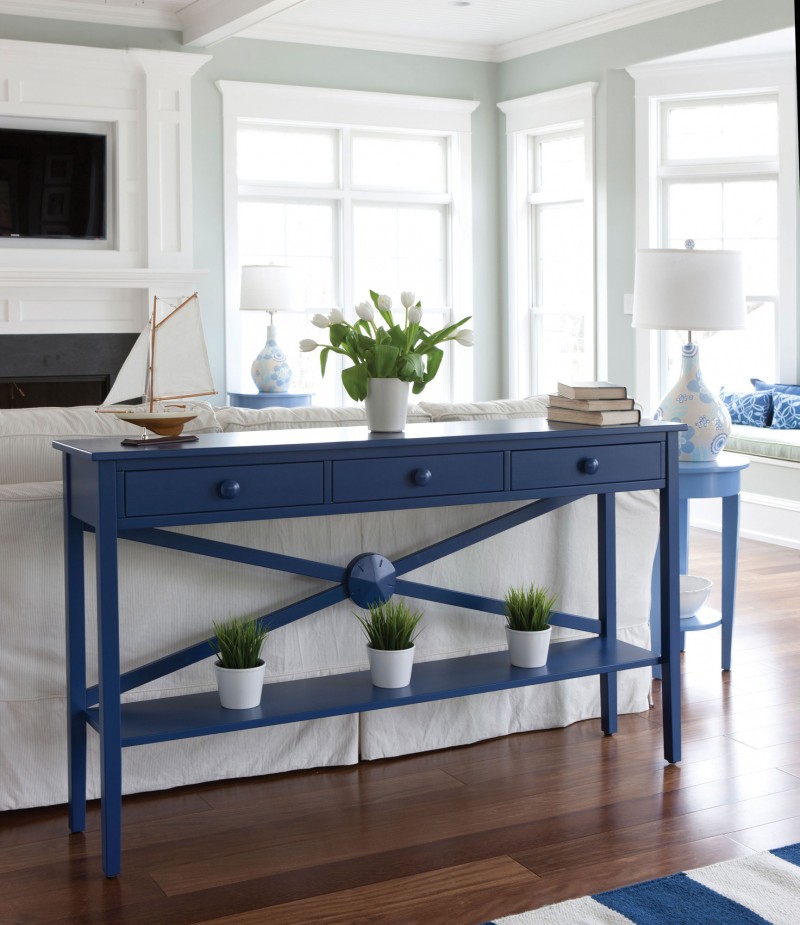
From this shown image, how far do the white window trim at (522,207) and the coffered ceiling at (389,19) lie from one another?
381 millimetres

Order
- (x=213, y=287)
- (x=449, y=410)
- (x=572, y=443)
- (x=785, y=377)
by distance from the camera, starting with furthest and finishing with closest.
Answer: (x=213, y=287)
(x=785, y=377)
(x=449, y=410)
(x=572, y=443)

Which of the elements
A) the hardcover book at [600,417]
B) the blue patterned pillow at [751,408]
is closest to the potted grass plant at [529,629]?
the hardcover book at [600,417]

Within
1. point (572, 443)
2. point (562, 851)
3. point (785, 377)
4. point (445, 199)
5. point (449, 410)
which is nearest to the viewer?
point (562, 851)

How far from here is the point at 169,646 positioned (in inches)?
114

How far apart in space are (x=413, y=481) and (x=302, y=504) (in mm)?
286

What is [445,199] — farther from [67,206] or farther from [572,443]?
[572,443]

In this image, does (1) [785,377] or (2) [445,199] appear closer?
(1) [785,377]

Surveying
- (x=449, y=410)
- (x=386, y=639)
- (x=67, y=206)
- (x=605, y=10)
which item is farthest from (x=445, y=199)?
(x=386, y=639)

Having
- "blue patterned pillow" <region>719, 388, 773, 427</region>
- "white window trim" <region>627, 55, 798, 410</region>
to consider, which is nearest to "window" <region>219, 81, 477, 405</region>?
"white window trim" <region>627, 55, 798, 410</region>

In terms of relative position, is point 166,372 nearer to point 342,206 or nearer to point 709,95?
point 709,95

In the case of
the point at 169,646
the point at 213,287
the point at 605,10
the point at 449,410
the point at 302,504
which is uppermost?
the point at 605,10

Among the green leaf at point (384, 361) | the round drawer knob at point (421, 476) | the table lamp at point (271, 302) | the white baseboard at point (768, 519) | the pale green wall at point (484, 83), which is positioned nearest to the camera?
the round drawer knob at point (421, 476)

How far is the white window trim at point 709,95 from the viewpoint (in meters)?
6.62

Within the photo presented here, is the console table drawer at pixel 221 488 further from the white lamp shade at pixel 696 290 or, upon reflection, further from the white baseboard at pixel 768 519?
the white baseboard at pixel 768 519
